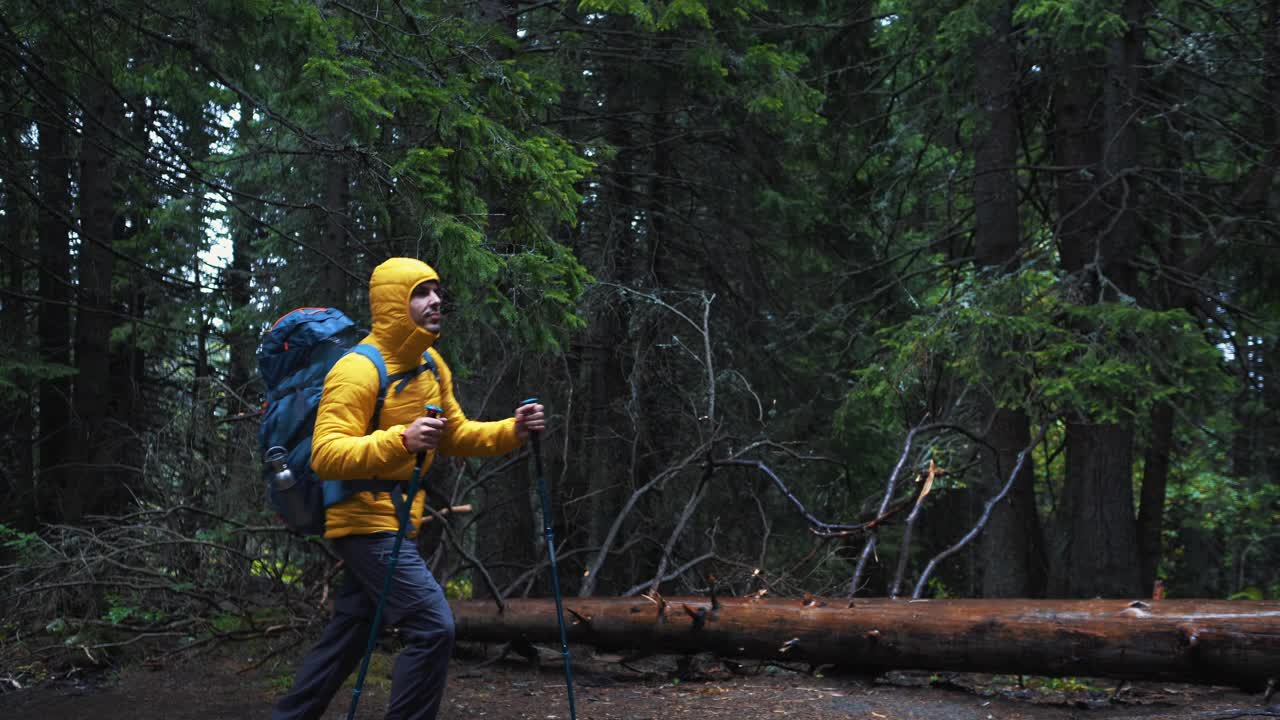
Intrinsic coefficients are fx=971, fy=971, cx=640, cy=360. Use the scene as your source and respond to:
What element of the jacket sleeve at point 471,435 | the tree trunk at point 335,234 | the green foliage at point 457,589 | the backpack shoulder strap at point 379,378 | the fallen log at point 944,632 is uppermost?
the tree trunk at point 335,234

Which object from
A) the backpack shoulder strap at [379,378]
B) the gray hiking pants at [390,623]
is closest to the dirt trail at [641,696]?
the gray hiking pants at [390,623]

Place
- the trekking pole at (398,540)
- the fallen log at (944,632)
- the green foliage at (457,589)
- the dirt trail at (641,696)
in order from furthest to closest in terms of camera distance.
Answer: the green foliage at (457,589), the dirt trail at (641,696), the fallen log at (944,632), the trekking pole at (398,540)

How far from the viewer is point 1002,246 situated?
33.8 feet

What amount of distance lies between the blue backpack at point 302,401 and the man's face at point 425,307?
0.70ft

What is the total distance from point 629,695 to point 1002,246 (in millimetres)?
6475

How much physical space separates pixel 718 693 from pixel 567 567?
14.0 feet

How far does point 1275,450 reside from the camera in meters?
14.1

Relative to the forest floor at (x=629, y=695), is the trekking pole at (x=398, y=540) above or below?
above

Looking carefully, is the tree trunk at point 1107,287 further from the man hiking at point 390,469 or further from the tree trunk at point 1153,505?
the man hiking at point 390,469

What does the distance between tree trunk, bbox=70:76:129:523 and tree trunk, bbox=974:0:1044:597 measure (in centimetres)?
906

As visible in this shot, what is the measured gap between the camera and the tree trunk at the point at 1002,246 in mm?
9930

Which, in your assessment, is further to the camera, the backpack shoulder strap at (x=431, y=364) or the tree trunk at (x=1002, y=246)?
the tree trunk at (x=1002, y=246)

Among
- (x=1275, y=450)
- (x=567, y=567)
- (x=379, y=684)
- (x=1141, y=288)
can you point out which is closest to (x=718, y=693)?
(x=379, y=684)

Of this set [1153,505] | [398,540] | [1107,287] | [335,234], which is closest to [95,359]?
[335,234]
